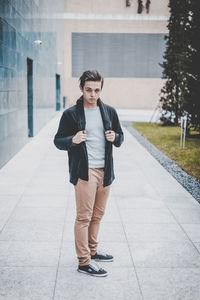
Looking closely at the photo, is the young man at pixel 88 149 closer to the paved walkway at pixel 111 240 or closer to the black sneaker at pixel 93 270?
the black sneaker at pixel 93 270

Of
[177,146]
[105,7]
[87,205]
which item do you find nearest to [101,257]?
[87,205]

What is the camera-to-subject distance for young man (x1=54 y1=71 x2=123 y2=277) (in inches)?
134

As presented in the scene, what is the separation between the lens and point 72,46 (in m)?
33.0

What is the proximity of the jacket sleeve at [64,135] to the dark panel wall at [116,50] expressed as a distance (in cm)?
3036

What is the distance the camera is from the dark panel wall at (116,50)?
3281cm

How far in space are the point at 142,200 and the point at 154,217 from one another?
2.83 feet

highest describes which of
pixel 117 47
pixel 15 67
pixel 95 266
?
pixel 117 47

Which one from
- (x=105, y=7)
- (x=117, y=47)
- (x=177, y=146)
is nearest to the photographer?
(x=177, y=146)

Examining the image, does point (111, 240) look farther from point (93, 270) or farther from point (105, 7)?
point (105, 7)

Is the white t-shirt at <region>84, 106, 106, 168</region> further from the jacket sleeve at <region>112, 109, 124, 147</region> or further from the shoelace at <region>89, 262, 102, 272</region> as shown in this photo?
the shoelace at <region>89, 262, 102, 272</region>

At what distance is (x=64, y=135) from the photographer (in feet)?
11.8

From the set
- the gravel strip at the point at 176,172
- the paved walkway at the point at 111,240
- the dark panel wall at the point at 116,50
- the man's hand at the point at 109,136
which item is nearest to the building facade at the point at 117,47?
the dark panel wall at the point at 116,50

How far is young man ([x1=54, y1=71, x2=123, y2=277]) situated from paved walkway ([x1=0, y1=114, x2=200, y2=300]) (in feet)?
1.15

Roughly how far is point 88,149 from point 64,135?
1.01 feet
